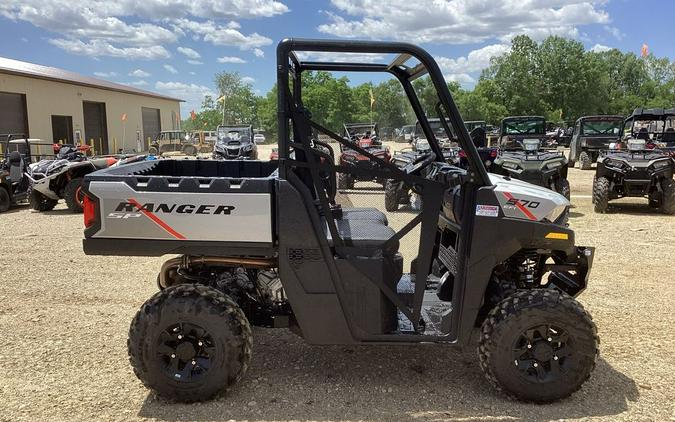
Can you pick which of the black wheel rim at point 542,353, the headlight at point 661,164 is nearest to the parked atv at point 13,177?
the black wheel rim at point 542,353

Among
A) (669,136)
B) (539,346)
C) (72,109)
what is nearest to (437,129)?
(539,346)

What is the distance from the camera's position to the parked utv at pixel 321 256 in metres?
3.31

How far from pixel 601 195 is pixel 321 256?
29.5 feet

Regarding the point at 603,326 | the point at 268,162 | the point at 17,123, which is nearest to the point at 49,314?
the point at 268,162

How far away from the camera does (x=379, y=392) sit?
11.8 feet

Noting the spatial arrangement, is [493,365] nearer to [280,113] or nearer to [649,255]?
[280,113]

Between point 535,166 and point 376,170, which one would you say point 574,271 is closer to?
point 376,170

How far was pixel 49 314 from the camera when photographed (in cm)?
514

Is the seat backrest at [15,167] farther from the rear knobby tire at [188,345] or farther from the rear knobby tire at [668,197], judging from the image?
the rear knobby tire at [668,197]

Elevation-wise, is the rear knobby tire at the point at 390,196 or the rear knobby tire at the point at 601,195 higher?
the rear knobby tire at the point at 390,196

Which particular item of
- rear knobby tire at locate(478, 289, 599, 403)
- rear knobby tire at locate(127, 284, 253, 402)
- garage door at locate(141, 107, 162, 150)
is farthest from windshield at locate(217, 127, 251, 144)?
garage door at locate(141, 107, 162, 150)

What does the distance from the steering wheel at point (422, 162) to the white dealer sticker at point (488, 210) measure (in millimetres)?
755

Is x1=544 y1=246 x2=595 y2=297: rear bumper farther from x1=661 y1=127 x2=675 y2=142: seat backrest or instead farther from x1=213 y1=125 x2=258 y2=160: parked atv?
x1=213 y1=125 x2=258 y2=160: parked atv

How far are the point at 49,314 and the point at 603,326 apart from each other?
4911mm
